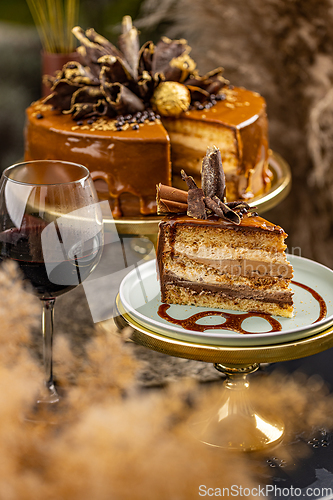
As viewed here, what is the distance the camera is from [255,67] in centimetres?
254

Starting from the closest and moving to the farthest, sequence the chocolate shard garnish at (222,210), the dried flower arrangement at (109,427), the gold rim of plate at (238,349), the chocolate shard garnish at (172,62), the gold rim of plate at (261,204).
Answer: the dried flower arrangement at (109,427)
the gold rim of plate at (238,349)
the chocolate shard garnish at (222,210)
the gold rim of plate at (261,204)
the chocolate shard garnish at (172,62)

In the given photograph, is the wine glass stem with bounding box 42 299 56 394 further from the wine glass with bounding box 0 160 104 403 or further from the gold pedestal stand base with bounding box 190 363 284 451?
the gold pedestal stand base with bounding box 190 363 284 451

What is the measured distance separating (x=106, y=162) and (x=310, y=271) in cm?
61

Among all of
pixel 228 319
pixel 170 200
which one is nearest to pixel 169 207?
pixel 170 200

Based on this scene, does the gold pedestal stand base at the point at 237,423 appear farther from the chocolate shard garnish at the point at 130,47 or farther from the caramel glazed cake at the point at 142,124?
the chocolate shard garnish at the point at 130,47

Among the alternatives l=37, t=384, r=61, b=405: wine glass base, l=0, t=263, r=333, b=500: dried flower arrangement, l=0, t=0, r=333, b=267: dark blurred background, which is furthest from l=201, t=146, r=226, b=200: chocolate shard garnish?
l=0, t=0, r=333, b=267: dark blurred background

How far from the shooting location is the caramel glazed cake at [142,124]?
139 cm

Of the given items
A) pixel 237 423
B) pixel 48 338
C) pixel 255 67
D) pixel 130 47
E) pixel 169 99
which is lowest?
pixel 237 423

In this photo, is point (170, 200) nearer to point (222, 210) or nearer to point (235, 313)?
point (222, 210)

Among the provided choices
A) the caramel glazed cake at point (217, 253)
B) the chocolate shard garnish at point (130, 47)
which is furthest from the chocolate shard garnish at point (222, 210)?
the chocolate shard garnish at point (130, 47)

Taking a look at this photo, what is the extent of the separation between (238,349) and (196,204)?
12.0 inches

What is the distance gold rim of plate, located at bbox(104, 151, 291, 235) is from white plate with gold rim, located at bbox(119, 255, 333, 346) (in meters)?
0.20

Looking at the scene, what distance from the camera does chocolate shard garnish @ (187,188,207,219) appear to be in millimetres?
1011

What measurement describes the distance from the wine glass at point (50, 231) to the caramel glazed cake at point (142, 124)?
44 cm
